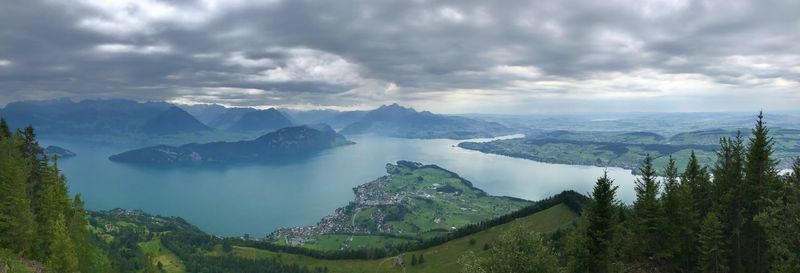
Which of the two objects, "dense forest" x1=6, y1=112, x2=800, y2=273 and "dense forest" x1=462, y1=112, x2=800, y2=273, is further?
"dense forest" x1=462, y1=112, x2=800, y2=273

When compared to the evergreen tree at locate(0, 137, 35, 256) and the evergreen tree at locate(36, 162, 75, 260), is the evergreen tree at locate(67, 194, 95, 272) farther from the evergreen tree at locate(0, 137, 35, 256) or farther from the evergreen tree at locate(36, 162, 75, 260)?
the evergreen tree at locate(0, 137, 35, 256)

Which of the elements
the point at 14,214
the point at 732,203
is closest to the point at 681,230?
the point at 732,203

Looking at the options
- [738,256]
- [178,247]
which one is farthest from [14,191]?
[178,247]

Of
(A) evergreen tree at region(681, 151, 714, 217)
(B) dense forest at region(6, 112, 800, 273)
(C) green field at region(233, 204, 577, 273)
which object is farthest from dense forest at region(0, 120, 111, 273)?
(C) green field at region(233, 204, 577, 273)

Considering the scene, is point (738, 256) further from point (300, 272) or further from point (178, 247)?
point (178, 247)

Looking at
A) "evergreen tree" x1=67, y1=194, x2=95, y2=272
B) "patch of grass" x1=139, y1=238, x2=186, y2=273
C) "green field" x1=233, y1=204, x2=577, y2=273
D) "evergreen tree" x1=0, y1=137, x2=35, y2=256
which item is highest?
"evergreen tree" x1=0, y1=137, x2=35, y2=256

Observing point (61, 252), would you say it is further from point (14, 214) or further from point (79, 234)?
point (79, 234)
